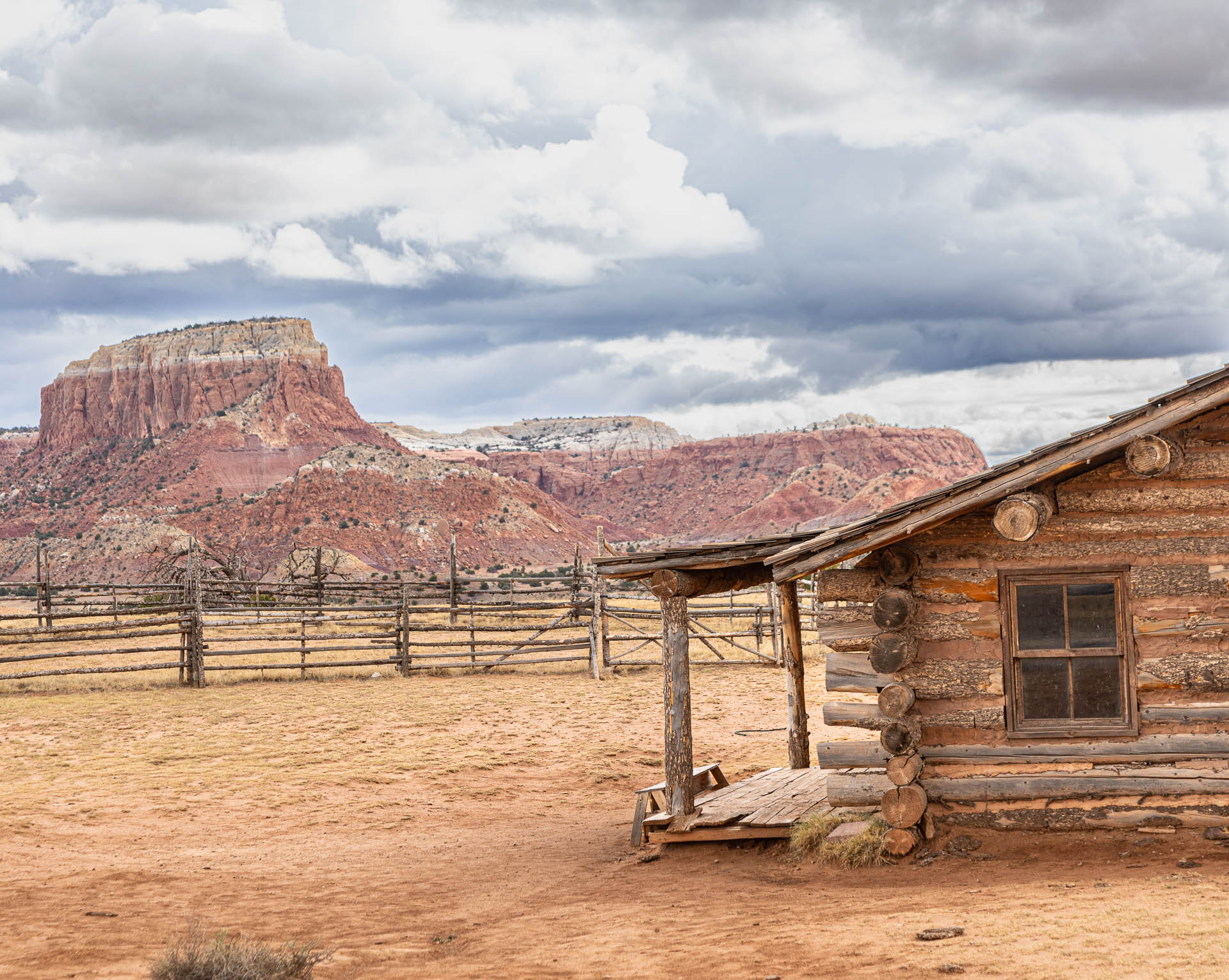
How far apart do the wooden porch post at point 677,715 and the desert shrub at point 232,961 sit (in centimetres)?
354

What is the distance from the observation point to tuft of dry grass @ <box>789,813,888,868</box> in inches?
283

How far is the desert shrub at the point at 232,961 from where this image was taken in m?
4.93

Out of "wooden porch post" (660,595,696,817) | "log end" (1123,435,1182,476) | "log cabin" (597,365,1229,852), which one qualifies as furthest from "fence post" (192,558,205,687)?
"log end" (1123,435,1182,476)

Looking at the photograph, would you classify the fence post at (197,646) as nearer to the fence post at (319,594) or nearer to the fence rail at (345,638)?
the fence rail at (345,638)

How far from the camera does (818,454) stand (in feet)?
451

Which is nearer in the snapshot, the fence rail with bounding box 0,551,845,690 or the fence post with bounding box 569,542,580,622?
the fence rail with bounding box 0,551,845,690

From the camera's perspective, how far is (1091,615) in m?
7.21

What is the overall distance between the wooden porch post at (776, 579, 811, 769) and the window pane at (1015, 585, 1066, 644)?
9.33ft

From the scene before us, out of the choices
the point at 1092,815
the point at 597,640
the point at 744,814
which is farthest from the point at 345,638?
the point at 1092,815

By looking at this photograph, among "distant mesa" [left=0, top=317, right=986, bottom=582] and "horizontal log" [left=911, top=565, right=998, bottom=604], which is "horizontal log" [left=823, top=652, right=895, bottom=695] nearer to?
"horizontal log" [left=911, top=565, right=998, bottom=604]

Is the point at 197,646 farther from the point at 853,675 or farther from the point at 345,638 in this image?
the point at 853,675

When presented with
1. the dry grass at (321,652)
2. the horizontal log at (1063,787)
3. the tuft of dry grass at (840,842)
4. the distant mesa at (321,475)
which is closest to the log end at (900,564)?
the horizontal log at (1063,787)

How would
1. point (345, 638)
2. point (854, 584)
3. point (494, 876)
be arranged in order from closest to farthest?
point (854, 584) → point (494, 876) → point (345, 638)

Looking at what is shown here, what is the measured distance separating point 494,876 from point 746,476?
129 meters
